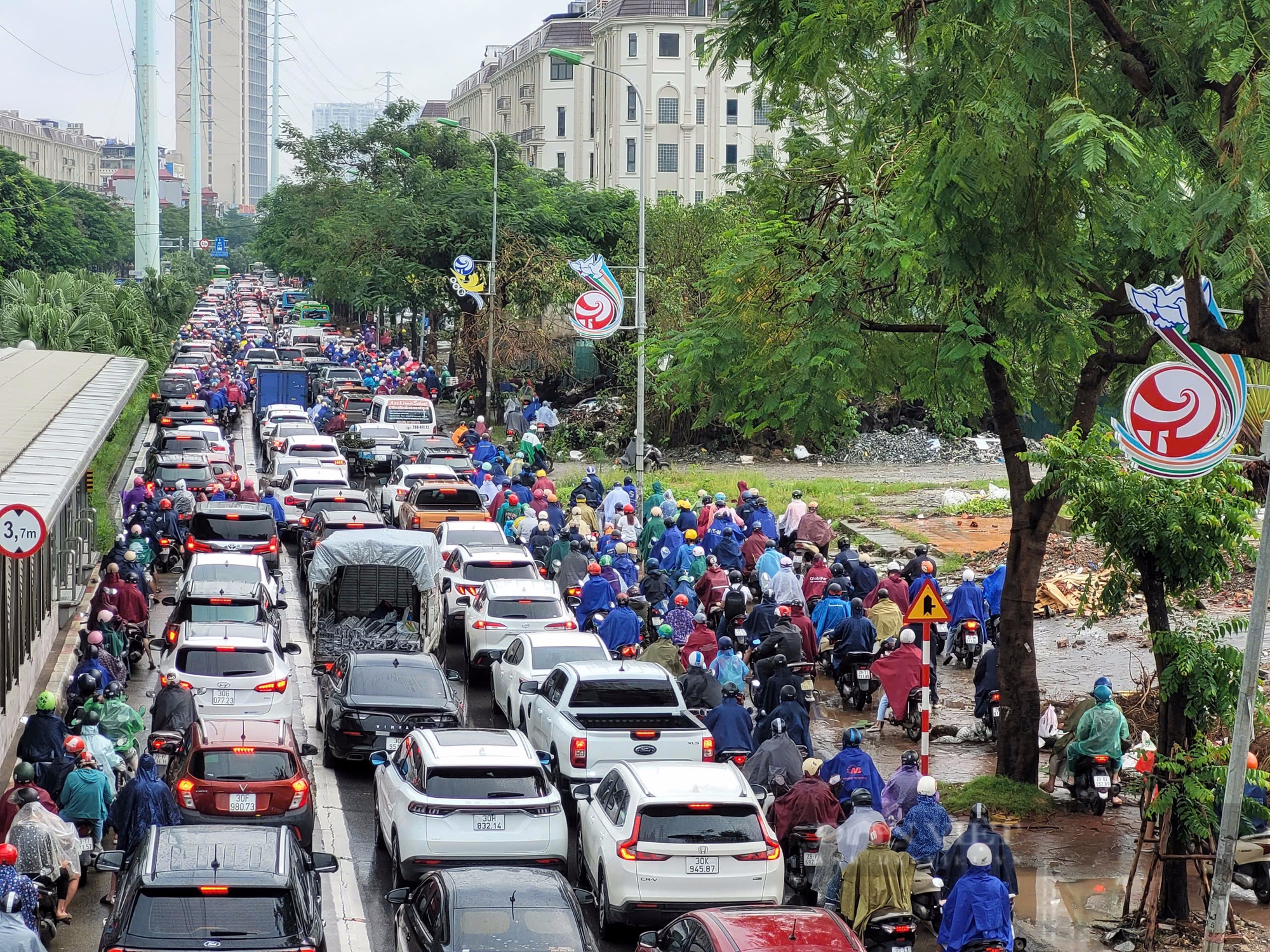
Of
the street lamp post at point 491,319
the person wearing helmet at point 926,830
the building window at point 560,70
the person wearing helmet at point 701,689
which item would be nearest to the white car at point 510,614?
the person wearing helmet at point 701,689

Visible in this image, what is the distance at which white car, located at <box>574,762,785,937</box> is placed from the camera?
12.4 m

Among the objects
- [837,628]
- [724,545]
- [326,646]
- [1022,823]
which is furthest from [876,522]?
[1022,823]

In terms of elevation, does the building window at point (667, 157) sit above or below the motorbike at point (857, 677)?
above

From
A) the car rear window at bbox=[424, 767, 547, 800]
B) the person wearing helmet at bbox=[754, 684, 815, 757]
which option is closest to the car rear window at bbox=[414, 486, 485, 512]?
the person wearing helmet at bbox=[754, 684, 815, 757]

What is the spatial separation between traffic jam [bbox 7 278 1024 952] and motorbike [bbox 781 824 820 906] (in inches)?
1.2

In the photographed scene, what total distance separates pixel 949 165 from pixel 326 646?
1184 centimetres

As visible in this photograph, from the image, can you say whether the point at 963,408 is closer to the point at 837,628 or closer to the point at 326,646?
the point at 837,628

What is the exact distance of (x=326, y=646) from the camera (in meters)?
21.1

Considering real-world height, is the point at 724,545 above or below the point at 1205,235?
below

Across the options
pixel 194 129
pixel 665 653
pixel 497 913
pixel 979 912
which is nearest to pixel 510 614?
pixel 665 653

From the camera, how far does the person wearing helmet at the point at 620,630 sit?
21.0 meters

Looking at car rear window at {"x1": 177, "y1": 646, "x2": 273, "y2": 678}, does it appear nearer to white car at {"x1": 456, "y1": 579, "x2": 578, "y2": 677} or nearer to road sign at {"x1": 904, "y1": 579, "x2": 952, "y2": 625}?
white car at {"x1": 456, "y1": 579, "x2": 578, "y2": 677}

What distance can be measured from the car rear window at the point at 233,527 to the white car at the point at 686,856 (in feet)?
51.0

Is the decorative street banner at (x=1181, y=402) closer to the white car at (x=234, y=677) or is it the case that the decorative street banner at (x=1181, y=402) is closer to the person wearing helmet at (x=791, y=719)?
the person wearing helmet at (x=791, y=719)
